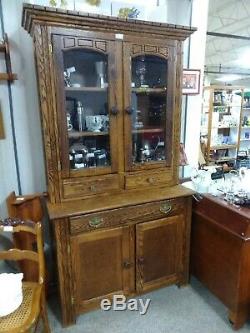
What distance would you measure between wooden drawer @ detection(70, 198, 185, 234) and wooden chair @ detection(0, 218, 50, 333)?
23cm

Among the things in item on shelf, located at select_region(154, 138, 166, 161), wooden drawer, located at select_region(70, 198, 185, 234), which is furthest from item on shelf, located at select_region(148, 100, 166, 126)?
wooden drawer, located at select_region(70, 198, 185, 234)

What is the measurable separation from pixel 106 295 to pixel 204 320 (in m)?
0.71

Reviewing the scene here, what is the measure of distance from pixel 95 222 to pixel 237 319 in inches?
45.2

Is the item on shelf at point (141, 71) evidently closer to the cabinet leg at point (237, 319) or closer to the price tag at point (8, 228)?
the price tag at point (8, 228)

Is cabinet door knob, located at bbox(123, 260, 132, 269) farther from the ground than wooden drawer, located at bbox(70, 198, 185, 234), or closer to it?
closer to it

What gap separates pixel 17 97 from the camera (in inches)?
72.0

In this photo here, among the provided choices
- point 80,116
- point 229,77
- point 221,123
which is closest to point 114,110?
point 80,116

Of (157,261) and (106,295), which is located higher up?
(157,261)

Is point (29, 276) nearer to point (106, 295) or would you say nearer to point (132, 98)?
point (106, 295)

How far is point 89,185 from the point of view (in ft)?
5.63

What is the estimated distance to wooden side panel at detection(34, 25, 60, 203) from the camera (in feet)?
4.69

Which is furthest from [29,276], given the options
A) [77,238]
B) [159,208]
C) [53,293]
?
[159,208]

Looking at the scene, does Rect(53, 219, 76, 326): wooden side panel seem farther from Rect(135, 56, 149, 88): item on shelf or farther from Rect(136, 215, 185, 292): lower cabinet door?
Rect(135, 56, 149, 88): item on shelf

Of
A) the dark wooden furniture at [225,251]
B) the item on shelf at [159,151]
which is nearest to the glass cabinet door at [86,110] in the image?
the item on shelf at [159,151]
